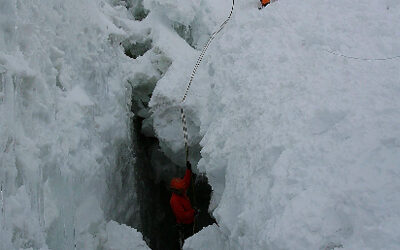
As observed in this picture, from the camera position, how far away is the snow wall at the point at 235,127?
2924mm

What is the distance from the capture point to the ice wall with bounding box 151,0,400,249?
9.52ft

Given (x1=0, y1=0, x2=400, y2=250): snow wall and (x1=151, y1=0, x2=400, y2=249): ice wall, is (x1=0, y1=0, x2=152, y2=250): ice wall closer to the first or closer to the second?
(x1=0, y1=0, x2=400, y2=250): snow wall

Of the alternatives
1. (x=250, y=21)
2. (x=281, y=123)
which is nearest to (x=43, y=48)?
(x=281, y=123)

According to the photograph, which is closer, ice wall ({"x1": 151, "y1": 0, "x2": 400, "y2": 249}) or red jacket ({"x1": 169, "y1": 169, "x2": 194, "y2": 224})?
ice wall ({"x1": 151, "y1": 0, "x2": 400, "y2": 249})

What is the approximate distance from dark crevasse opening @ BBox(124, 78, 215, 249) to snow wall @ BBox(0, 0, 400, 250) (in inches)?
27.4

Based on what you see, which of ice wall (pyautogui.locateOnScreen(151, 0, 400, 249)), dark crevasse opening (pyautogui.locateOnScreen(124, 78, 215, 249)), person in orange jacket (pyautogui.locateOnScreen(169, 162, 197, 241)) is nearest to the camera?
ice wall (pyautogui.locateOnScreen(151, 0, 400, 249))

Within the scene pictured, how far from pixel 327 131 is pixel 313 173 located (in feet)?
1.71

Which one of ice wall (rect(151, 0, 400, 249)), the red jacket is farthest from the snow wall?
the red jacket

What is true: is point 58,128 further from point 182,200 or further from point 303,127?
point 182,200

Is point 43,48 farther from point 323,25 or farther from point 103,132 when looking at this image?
point 323,25

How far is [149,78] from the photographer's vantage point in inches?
294

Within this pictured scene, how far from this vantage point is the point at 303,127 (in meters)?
3.67

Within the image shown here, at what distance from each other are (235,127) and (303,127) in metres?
0.97

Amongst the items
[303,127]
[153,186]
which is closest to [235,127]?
[303,127]
